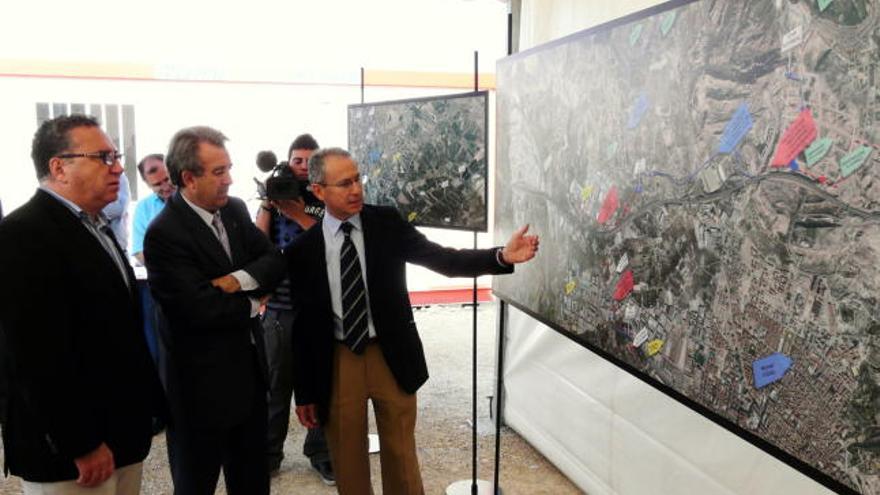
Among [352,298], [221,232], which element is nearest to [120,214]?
[221,232]

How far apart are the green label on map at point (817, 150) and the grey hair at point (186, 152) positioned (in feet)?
4.98

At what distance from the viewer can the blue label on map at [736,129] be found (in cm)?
123

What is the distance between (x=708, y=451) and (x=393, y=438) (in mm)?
1048

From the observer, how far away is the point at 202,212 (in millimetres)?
1958

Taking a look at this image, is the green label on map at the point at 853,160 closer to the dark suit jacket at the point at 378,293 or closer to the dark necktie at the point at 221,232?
the dark suit jacket at the point at 378,293

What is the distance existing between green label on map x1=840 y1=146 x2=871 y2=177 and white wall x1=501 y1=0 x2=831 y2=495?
3.64 ft

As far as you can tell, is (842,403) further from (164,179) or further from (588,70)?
(164,179)

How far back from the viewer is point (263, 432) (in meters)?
2.14

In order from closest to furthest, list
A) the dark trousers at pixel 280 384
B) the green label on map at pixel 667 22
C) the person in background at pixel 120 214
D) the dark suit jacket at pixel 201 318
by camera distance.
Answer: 1. the green label on map at pixel 667 22
2. the dark suit jacket at pixel 201 318
3. the dark trousers at pixel 280 384
4. the person in background at pixel 120 214

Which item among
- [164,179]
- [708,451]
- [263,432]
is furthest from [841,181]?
[164,179]

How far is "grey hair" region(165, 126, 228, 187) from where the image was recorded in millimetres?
1895

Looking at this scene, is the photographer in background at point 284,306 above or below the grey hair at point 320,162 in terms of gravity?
below

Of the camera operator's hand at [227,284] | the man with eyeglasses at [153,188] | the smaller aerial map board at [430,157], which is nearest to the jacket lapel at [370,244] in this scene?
the camera operator's hand at [227,284]

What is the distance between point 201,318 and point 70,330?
38 cm
